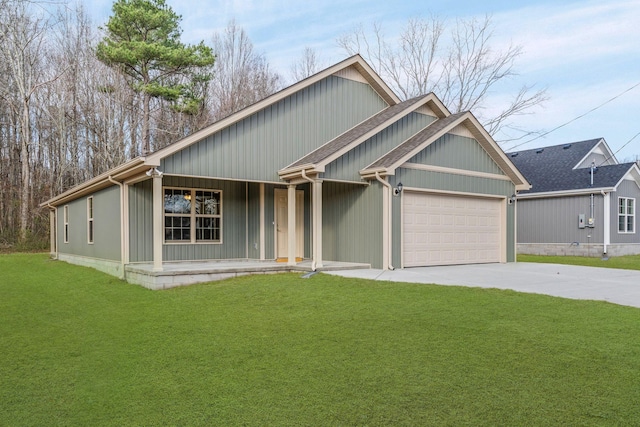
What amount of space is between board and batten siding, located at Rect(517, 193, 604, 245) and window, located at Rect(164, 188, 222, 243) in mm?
14566

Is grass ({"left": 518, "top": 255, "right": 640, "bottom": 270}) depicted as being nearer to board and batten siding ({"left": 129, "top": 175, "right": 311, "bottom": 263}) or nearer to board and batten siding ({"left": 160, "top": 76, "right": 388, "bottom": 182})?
board and batten siding ({"left": 160, "top": 76, "right": 388, "bottom": 182})

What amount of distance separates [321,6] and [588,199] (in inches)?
520

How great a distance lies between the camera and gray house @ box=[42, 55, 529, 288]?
10.7 m

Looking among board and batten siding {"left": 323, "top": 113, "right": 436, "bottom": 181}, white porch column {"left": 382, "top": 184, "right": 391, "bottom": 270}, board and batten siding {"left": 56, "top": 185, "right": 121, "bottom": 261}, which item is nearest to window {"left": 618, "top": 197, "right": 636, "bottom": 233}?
board and batten siding {"left": 323, "top": 113, "right": 436, "bottom": 181}

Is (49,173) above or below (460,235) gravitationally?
above

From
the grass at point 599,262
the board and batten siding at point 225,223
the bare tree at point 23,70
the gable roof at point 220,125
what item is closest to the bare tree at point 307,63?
the bare tree at point 23,70

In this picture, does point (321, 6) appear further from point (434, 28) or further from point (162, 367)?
point (162, 367)

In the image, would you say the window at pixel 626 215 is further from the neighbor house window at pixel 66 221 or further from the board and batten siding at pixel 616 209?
the neighbor house window at pixel 66 221

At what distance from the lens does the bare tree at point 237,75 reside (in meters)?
27.5

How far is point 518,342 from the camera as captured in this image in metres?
4.86

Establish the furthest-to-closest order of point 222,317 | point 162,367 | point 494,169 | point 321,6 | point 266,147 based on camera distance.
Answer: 1. point 321,6
2. point 494,169
3. point 266,147
4. point 222,317
5. point 162,367

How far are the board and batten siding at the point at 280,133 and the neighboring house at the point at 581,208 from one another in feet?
33.9

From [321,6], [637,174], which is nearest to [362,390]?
[321,6]

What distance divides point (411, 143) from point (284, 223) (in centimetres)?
412
